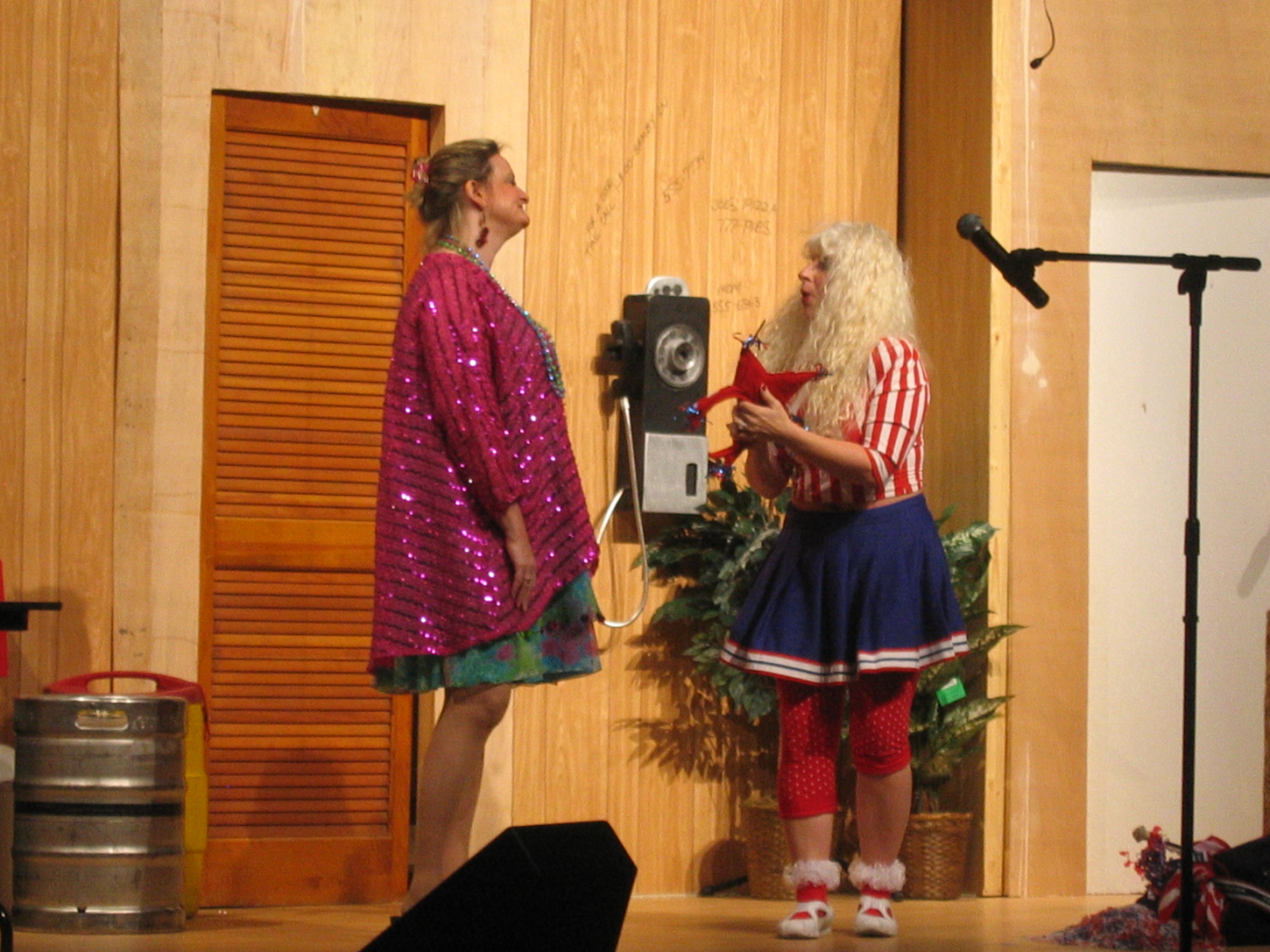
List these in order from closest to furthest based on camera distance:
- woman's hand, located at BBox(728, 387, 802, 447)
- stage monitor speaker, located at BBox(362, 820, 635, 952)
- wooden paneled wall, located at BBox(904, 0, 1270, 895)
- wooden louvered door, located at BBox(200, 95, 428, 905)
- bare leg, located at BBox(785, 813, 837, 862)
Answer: stage monitor speaker, located at BBox(362, 820, 635, 952) → woman's hand, located at BBox(728, 387, 802, 447) → bare leg, located at BBox(785, 813, 837, 862) → wooden louvered door, located at BBox(200, 95, 428, 905) → wooden paneled wall, located at BBox(904, 0, 1270, 895)

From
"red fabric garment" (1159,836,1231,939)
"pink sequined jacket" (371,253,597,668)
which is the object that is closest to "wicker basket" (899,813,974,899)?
"red fabric garment" (1159,836,1231,939)

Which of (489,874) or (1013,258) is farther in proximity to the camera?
(1013,258)

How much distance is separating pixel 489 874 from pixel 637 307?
2597 mm

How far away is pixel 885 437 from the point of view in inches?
128

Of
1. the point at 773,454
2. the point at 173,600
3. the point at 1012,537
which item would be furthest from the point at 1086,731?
the point at 173,600

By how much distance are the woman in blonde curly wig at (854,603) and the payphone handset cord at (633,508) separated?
2.23ft

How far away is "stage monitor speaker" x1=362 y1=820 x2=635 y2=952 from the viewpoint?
64.8 inches

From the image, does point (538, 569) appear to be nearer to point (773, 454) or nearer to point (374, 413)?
point (773, 454)

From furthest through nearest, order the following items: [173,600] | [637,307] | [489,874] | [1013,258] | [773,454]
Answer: [637,307] < [173,600] < [773,454] < [1013,258] < [489,874]

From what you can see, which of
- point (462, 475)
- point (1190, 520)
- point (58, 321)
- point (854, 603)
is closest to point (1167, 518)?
point (854, 603)

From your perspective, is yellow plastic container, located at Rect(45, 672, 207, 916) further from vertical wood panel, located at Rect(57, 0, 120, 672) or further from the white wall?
the white wall

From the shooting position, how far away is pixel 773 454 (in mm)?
3465

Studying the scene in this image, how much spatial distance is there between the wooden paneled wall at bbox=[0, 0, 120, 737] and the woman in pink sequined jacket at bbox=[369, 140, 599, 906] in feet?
3.27

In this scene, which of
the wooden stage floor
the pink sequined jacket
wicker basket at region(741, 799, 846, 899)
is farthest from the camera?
wicker basket at region(741, 799, 846, 899)
